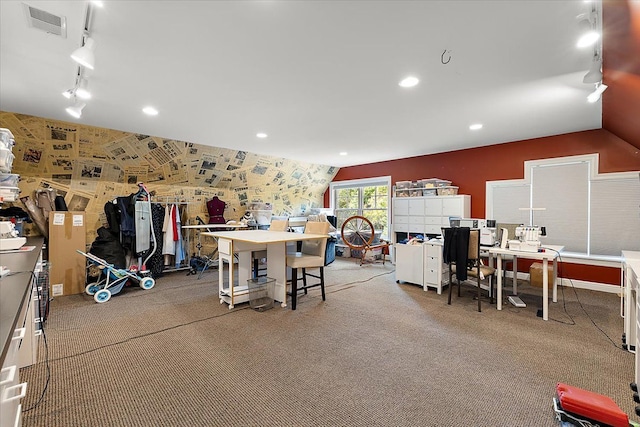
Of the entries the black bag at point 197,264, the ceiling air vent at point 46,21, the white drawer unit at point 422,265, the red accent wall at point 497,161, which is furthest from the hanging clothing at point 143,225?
the red accent wall at point 497,161

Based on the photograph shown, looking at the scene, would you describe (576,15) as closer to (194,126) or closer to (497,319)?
(497,319)

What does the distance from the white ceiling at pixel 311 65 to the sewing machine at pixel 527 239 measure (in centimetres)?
148

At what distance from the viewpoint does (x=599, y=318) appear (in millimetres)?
3205

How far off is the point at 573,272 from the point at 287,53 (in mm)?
5291

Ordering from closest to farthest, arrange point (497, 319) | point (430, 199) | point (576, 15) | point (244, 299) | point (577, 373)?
point (576, 15) → point (577, 373) → point (497, 319) → point (244, 299) → point (430, 199)

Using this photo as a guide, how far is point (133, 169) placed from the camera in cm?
501

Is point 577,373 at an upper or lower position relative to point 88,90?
lower

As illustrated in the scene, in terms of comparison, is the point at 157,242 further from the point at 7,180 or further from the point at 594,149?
the point at 594,149

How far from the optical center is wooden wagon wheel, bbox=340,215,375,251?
626 centimetres

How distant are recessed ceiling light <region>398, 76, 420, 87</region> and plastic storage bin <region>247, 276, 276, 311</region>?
272 centimetres

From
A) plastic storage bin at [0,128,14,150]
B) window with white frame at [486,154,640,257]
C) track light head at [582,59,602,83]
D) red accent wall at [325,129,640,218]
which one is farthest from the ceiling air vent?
red accent wall at [325,129,640,218]

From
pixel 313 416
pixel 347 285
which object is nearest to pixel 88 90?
pixel 313 416

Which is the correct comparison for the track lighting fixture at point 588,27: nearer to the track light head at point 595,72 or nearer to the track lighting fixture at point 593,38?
the track lighting fixture at point 593,38

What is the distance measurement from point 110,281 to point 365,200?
18.5 feet
